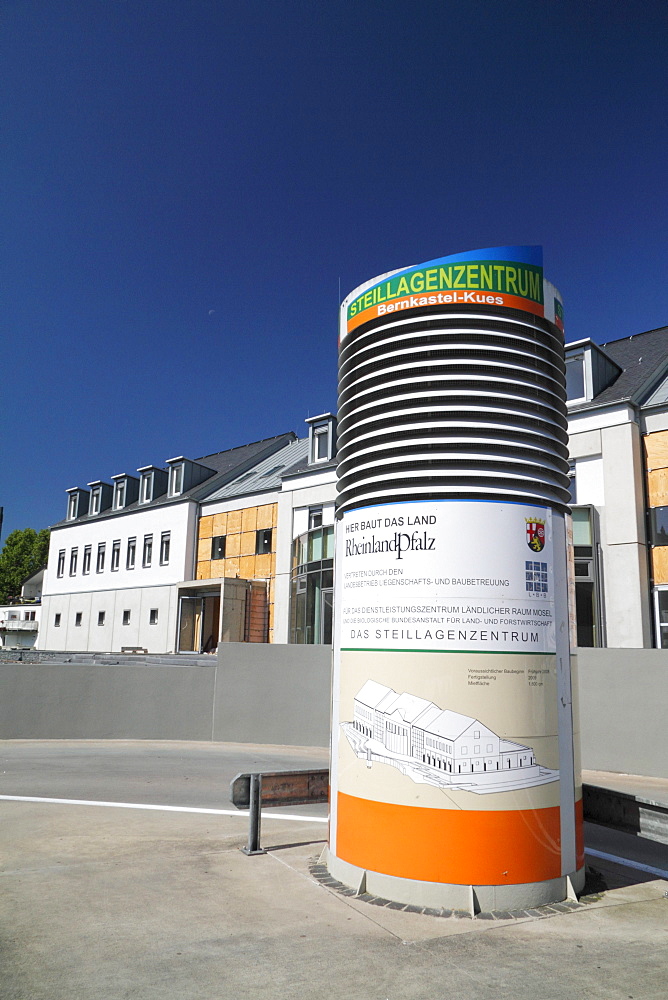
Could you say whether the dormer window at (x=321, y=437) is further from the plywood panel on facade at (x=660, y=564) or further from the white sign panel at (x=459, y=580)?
the white sign panel at (x=459, y=580)

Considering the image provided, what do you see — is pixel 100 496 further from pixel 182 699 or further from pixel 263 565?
pixel 182 699

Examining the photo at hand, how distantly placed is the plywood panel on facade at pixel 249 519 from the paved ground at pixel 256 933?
82.5 feet

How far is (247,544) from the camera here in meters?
33.0

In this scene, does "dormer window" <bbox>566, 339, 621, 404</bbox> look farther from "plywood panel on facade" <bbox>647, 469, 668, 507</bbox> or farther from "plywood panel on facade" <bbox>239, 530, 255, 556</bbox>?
"plywood panel on facade" <bbox>239, 530, 255, 556</bbox>

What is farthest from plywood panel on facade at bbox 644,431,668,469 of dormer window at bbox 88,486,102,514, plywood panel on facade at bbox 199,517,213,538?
dormer window at bbox 88,486,102,514

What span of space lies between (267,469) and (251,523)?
4.13 meters

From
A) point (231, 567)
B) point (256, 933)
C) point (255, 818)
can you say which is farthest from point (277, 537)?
point (256, 933)

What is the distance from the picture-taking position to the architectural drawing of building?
541 centimetres

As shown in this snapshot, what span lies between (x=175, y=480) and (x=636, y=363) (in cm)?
2382

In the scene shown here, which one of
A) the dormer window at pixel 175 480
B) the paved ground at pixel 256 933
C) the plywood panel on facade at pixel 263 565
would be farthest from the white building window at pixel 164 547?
the paved ground at pixel 256 933

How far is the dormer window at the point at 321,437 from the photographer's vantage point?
29.2 m

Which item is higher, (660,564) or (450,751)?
(660,564)

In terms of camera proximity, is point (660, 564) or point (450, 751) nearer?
point (450, 751)

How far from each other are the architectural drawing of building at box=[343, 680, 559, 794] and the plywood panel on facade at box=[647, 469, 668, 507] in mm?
15517
